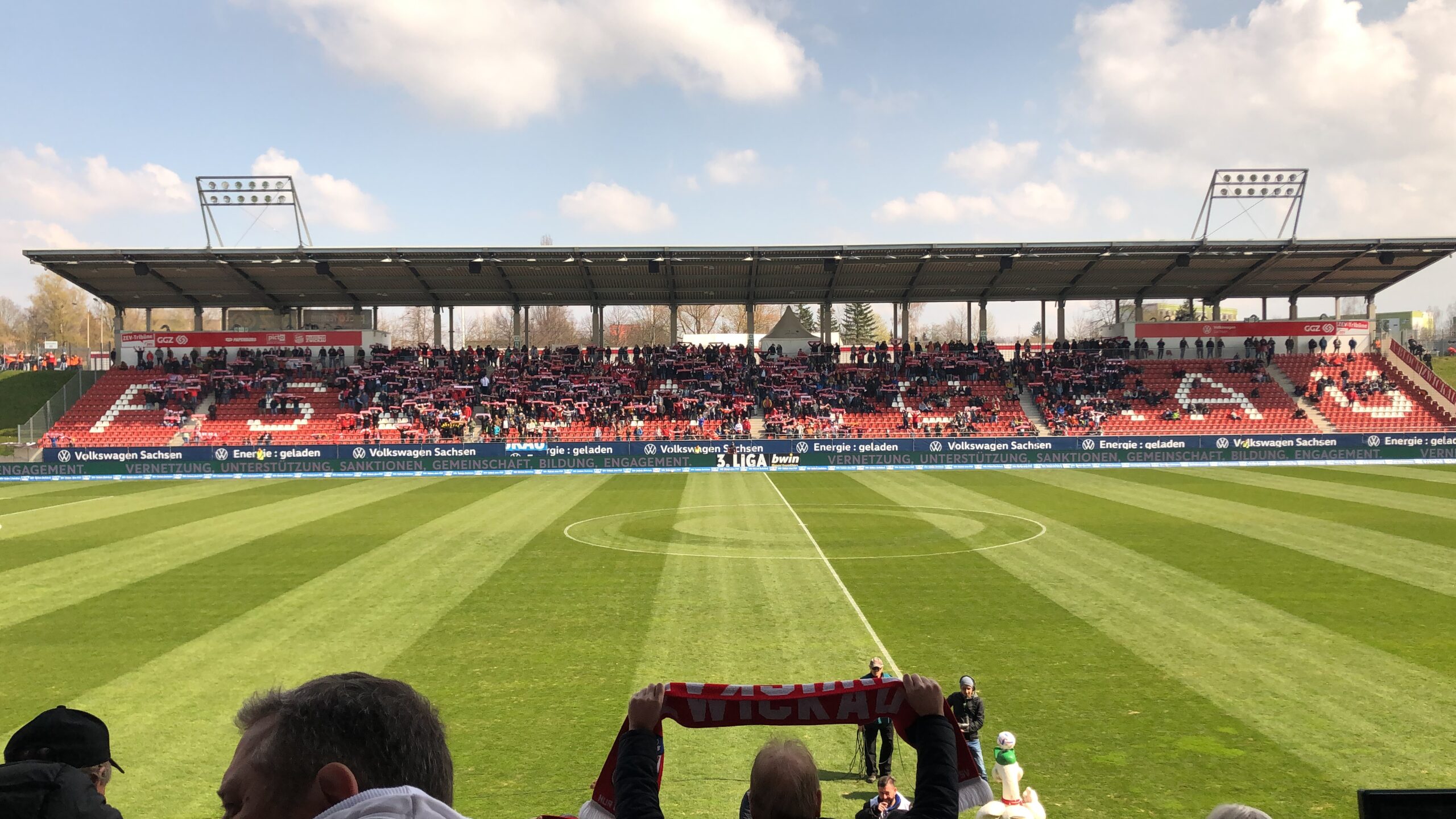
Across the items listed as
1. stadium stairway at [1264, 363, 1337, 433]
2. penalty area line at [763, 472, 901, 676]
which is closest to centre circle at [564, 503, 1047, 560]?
penalty area line at [763, 472, 901, 676]

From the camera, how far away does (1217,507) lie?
1015 inches

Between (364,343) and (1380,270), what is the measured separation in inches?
2390

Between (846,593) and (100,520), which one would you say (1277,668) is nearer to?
(846,593)

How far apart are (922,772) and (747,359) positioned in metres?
52.4

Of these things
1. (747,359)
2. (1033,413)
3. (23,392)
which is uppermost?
(747,359)

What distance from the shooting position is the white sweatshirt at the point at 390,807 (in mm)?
1700

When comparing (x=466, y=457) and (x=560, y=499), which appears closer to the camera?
(x=560, y=499)

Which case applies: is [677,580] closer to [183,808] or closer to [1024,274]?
[183,808]

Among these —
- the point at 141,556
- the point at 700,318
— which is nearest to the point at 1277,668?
the point at 141,556

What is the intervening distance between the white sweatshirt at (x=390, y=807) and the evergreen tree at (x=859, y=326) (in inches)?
4871

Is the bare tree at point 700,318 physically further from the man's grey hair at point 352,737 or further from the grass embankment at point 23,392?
the man's grey hair at point 352,737

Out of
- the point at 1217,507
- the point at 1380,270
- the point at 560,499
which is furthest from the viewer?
the point at 1380,270

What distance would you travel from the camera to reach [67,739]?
9.10 feet

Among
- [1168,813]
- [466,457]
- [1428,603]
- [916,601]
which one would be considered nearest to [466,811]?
[1168,813]
